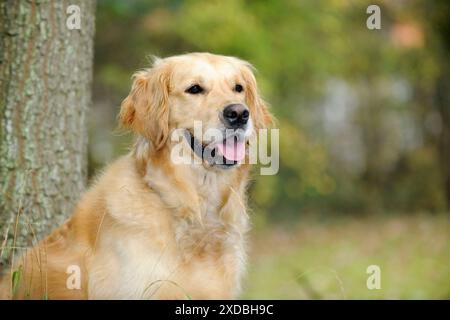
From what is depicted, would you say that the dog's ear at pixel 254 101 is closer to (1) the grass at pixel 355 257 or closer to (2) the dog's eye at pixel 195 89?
(2) the dog's eye at pixel 195 89

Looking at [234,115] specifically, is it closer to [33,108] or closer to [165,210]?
[165,210]

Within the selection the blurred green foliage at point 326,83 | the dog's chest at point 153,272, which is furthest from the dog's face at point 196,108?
the blurred green foliage at point 326,83

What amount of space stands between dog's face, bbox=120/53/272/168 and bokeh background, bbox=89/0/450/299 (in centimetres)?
318

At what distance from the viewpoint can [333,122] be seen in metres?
16.4

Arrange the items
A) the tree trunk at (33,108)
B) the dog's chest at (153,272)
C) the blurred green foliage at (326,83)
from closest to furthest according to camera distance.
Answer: the dog's chest at (153,272)
the tree trunk at (33,108)
the blurred green foliage at (326,83)

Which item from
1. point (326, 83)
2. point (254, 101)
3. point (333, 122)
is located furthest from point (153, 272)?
point (333, 122)

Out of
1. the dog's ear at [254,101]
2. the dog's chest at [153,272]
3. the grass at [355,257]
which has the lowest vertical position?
the grass at [355,257]

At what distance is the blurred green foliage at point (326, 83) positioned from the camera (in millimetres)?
9594

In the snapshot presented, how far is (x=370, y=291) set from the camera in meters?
8.51

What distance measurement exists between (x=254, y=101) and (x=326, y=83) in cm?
1167

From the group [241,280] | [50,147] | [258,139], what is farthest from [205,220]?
[50,147]

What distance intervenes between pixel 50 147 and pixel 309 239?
30.8 feet

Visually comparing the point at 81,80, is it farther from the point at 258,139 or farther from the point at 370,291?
the point at 370,291

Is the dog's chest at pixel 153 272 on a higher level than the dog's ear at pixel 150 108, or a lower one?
lower
